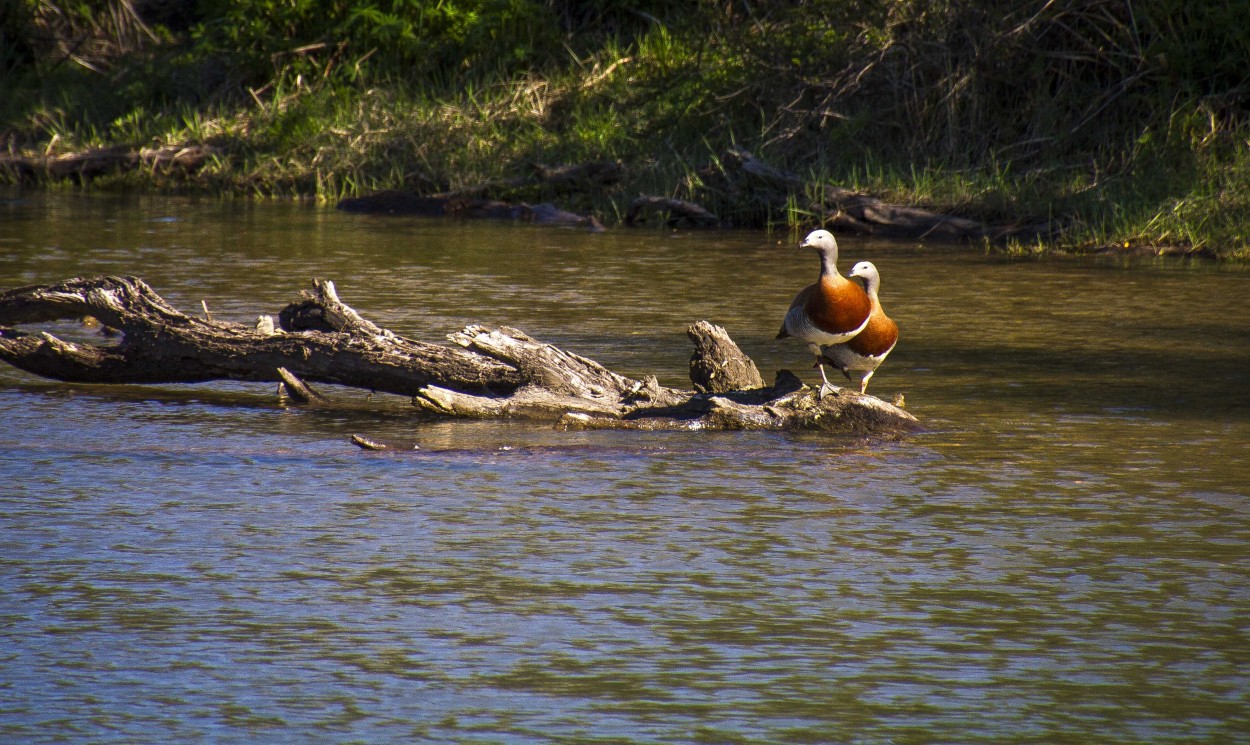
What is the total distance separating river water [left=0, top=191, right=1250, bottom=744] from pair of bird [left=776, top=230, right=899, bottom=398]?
42 centimetres

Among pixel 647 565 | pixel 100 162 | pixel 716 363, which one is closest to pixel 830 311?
pixel 716 363

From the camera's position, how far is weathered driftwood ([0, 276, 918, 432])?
288 inches

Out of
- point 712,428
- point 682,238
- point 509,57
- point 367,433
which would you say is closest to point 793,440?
point 712,428

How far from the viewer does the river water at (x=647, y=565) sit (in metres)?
3.99

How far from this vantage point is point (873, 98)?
18.7m

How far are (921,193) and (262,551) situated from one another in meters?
12.6

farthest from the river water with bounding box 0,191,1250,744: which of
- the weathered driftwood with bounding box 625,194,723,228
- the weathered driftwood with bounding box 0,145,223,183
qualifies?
the weathered driftwood with bounding box 0,145,223,183

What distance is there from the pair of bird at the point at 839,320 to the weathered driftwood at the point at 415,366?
22cm

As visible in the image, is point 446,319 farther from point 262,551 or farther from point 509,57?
point 509,57

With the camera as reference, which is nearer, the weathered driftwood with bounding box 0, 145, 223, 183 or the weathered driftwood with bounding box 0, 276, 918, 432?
the weathered driftwood with bounding box 0, 276, 918, 432

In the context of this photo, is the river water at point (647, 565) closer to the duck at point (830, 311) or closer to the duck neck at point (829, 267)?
the duck at point (830, 311)

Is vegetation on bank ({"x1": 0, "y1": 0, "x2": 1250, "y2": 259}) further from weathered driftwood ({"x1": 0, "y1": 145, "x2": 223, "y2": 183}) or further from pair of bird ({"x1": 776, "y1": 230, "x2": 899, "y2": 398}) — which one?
pair of bird ({"x1": 776, "y1": 230, "x2": 899, "y2": 398})

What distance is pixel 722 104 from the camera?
19.9 metres

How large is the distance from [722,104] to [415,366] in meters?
12.7
